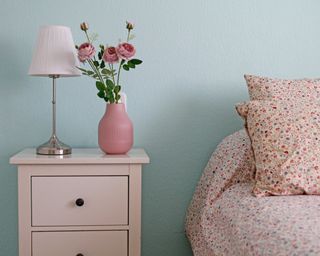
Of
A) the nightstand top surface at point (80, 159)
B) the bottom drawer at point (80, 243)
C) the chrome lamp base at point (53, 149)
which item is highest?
the chrome lamp base at point (53, 149)

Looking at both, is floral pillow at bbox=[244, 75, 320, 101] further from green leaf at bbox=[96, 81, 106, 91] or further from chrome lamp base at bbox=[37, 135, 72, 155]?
chrome lamp base at bbox=[37, 135, 72, 155]

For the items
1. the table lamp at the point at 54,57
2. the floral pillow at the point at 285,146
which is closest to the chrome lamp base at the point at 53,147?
the table lamp at the point at 54,57

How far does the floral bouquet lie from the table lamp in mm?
43

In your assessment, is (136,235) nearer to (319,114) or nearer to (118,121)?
(118,121)

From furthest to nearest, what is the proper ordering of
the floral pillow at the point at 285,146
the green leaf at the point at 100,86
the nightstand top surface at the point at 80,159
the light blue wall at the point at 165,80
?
the light blue wall at the point at 165,80 < the green leaf at the point at 100,86 < the nightstand top surface at the point at 80,159 < the floral pillow at the point at 285,146

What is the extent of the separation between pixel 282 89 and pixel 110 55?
672 mm

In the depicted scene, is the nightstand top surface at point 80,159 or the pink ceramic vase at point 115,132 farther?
the pink ceramic vase at point 115,132

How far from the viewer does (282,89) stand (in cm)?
188

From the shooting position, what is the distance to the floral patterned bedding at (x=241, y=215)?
1.28 meters

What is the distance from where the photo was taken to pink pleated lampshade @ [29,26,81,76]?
189 centimetres

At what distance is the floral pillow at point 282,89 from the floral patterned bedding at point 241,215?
0.62 ft

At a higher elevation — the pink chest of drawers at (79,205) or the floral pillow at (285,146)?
the floral pillow at (285,146)

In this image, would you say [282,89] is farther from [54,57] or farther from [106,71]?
[54,57]

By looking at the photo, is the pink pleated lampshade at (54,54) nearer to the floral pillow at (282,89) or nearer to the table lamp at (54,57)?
the table lamp at (54,57)
